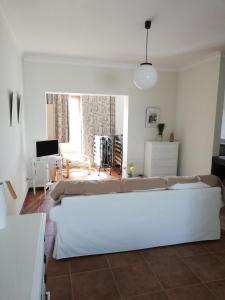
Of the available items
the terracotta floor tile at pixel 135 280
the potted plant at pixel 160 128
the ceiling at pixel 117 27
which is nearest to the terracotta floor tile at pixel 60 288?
the terracotta floor tile at pixel 135 280

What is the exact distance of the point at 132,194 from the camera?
214 centimetres

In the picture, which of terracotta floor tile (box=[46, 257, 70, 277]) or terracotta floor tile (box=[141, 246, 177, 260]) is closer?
terracotta floor tile (box=[46, 257, 70, 277])

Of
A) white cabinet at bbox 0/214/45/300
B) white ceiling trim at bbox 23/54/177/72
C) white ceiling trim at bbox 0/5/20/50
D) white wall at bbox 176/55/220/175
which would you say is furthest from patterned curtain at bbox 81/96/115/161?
white cabinet at bbox 0/214/45/300

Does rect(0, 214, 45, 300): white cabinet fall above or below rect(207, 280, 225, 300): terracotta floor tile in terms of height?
above

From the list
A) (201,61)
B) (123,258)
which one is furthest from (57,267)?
(201,61)

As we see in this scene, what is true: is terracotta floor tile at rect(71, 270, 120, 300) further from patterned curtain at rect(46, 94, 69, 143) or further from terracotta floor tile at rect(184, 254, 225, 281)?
patterned curtain at rect(46, 94, 69, 143)

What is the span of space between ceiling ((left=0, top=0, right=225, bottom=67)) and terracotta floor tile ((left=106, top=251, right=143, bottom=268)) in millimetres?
2543

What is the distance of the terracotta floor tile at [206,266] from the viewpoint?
6.39ft

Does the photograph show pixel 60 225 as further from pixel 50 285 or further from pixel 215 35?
pixel 215 35

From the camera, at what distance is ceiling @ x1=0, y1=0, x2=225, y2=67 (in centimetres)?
214

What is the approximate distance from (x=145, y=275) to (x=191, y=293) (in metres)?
0.40

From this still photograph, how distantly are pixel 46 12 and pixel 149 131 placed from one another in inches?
123

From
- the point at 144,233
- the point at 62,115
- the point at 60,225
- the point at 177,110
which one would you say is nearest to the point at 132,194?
the point at 144,233

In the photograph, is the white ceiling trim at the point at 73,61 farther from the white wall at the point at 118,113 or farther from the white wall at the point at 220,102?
the white wall at the point at 118,113
